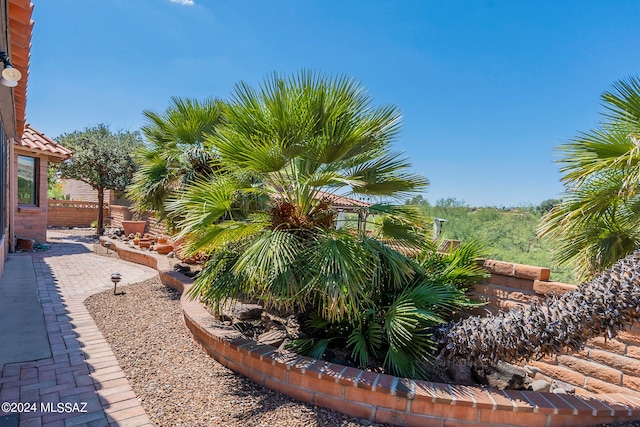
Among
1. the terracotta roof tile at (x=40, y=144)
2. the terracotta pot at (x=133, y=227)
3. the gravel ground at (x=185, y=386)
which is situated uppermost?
the terracotta roof tile at (x=40, y=144)

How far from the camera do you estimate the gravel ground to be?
283cm

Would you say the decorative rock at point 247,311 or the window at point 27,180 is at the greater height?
the window at point 27,180

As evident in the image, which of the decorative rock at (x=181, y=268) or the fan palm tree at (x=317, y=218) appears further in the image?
the decorative rock at (x=181, y=268)

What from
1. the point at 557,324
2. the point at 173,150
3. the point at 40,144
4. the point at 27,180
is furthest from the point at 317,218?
the point at 27,180

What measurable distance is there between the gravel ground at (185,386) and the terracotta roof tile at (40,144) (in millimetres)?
9772

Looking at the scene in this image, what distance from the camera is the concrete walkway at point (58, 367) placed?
278 cm

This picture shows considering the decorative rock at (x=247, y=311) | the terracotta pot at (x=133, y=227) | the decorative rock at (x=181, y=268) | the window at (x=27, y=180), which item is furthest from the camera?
the terracotta pot at (x=133, y=227)

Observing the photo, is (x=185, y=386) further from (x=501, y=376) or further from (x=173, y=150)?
(x=173, y=150)

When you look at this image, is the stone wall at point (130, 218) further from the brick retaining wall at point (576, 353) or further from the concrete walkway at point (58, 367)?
the brick retaining wall at point (576, 353)

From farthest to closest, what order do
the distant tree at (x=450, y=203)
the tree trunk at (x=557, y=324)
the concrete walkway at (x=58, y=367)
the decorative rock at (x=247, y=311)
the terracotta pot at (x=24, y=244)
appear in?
1. the distant tree at (x=450, y=203)
2. the terracotta pot at (x=24, y=244)
3. the decorative rock at (x=247, y=311)
4. the concrete walkway at (x=58, y=367)
5. the tree trunk at (x=557, y=324)

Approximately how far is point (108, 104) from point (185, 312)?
1623 centimetres

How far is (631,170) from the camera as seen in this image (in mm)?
2926

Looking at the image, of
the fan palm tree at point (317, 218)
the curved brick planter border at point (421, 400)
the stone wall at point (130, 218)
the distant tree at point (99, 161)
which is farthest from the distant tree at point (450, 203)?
the distant tree at point (99, 161)

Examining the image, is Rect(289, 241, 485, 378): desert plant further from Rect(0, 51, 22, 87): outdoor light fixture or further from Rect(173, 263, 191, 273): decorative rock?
Rect(173, 263, 191, 273): decorative rock
